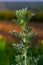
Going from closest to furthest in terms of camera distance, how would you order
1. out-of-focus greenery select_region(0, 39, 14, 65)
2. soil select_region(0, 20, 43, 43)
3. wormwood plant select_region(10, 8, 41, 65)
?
1. wormwood plant select_region(10, 8, 41, 65)
2. out-of-focus greenery select_region(0, 39, 14, 65)
3. soil select_region(0, 20, 43, 43)

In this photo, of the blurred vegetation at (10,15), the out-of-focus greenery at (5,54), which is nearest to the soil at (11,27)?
the blurred vegetation at (10,15)

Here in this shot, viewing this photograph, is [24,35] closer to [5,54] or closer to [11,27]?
[5,54]

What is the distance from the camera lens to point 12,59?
167 centimetres

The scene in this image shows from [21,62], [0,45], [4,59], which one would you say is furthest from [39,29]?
[21,62]

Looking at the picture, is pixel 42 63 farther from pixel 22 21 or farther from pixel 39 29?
pixel 39 29

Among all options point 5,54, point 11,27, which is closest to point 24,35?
point 5,54

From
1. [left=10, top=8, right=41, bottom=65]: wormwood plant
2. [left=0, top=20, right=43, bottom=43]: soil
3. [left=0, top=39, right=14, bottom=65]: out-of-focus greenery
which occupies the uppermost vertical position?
[left=10, top=8, right=41, bottom=65]: wormwood plant

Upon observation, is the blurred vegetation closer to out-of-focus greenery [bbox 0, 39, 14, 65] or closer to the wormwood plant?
out-of-focus greenery [bbox 0, 39, 14, 65]

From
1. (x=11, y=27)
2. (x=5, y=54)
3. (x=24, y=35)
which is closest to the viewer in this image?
(x=24, y=35)

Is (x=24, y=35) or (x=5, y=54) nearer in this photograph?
(x=24, y=35)

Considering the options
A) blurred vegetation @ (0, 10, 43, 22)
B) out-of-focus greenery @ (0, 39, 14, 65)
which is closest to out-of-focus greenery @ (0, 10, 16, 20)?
blurred vegetation @ (0, 10, 43, 22)

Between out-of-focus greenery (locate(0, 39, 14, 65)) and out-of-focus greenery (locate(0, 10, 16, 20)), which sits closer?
out-of-focus greenery (locate(0, 39, 14, 65))

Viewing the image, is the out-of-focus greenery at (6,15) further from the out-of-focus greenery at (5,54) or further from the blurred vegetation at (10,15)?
the out-of-focus greenery at (5,54)

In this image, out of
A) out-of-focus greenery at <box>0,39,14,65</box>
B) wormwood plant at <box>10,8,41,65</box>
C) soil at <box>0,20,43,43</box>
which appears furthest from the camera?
soil at <box>0,20,43,43</box>
